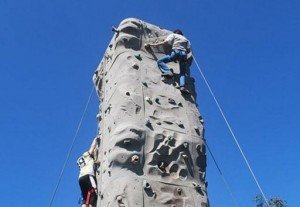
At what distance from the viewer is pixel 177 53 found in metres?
7.12

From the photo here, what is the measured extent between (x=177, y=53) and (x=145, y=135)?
2339 millimetres

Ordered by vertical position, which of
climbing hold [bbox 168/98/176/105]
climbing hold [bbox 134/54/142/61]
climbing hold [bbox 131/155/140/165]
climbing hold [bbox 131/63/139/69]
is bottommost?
climbing hold [bbox 131/155/140/165]

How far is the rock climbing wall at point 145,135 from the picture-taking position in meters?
4.98

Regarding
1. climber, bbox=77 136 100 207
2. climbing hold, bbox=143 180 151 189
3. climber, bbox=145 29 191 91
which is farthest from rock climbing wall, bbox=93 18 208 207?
climber, bbox=77 136 100 207

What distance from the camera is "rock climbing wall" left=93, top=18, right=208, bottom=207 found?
196 inches

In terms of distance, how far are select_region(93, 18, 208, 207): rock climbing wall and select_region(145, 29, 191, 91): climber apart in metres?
0.11

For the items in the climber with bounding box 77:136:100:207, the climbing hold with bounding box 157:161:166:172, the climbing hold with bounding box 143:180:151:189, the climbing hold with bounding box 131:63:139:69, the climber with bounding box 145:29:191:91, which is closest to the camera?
the climbing hold with bounding box 143:180:151:189

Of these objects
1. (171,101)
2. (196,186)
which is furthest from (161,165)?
(171,101)

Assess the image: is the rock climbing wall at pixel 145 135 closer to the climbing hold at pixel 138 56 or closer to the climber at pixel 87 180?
the climbing hold at pixel 138 56

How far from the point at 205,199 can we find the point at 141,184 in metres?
1.10

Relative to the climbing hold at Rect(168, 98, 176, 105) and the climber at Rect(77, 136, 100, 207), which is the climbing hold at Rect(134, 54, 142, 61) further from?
the climber at Rect(77, 136, 100, 207)

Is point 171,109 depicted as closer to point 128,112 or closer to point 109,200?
point 128,112

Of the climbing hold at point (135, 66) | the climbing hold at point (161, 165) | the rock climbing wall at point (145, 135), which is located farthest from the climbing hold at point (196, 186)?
the climbing hold at point (135, 66)

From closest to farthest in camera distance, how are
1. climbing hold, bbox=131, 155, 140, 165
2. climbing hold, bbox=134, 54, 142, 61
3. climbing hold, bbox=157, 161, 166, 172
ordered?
climbing hold, bbox=131, 155, 140, 165
climbing hold, bbox=157, 161, 166, 172
climbing hold, bbox=134, 54, 142, 61
